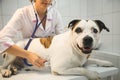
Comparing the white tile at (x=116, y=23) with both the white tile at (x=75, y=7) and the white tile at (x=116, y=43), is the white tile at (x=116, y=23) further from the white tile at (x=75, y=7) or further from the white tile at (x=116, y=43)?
the white tile at (x=75, y=7)

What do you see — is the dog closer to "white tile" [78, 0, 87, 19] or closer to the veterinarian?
the veterinarian

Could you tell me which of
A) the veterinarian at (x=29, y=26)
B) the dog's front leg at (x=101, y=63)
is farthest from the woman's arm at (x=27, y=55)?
the dog's front leg at (x=101, y=63)

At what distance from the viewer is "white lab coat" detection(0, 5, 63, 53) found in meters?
1.20

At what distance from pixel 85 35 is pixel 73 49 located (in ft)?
0.43

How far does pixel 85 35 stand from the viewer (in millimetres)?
1055

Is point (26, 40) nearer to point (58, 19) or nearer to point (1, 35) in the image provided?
point (1, 35)

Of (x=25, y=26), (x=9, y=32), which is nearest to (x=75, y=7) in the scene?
(x=25, y=26)

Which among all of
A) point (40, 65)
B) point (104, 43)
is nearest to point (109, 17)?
point (104, 43)

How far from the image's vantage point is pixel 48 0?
1.39 meters

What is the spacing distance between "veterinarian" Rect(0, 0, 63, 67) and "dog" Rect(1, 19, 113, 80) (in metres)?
0.08

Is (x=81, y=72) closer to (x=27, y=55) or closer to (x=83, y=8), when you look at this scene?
(x=27, y=55)

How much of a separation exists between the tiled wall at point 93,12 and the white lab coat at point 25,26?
59 centimetres

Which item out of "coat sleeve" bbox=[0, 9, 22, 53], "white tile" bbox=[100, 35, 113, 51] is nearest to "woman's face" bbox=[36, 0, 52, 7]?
"coat sleeve" bbox=[0, 9, 22, 53]

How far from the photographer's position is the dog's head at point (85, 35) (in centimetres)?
105
